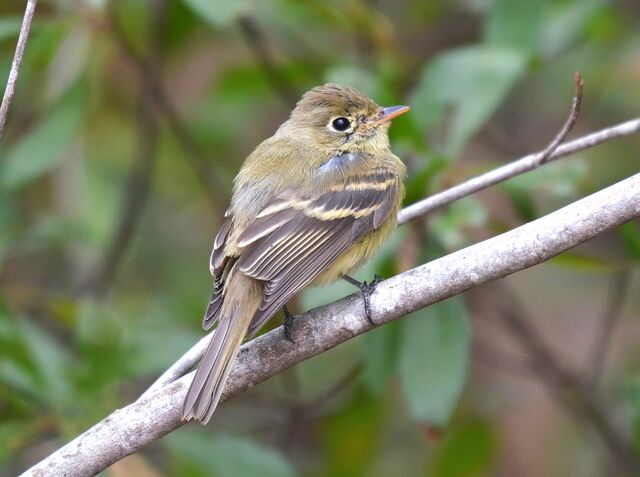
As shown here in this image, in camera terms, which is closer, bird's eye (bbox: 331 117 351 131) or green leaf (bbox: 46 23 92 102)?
bird's eye (bbox: 331 117 351 131)

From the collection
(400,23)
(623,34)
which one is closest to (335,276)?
(623,34)

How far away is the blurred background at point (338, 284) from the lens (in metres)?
5.39

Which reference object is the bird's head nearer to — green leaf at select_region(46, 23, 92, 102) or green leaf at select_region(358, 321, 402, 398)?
green leaf at select_region(358, 321, 402, 398)

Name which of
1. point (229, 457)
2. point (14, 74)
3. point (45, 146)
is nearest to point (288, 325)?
point (14, 74)

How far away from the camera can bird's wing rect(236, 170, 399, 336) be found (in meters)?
4.32

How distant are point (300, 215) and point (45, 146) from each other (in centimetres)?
177

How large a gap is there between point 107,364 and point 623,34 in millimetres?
3980

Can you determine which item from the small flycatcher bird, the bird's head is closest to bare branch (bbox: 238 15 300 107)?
the small flycatcher bird

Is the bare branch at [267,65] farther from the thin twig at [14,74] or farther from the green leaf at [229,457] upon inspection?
the thin twig at [14,74]

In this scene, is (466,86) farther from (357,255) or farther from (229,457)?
(229,457)

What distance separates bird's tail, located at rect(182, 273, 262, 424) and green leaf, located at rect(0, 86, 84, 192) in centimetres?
177

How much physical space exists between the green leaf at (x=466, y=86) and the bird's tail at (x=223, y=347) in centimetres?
159


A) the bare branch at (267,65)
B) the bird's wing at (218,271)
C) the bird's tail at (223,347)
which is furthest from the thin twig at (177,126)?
the bird's tail at (223,347)

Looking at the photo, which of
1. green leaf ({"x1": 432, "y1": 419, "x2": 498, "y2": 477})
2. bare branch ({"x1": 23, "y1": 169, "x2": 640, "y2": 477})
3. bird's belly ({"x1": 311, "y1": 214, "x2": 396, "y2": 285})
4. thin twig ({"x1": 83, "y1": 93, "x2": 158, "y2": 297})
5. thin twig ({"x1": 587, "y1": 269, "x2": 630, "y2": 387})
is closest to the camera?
bare branch ({"x1": 23, "y1": 169, "x2": 640, "y2": 477})
